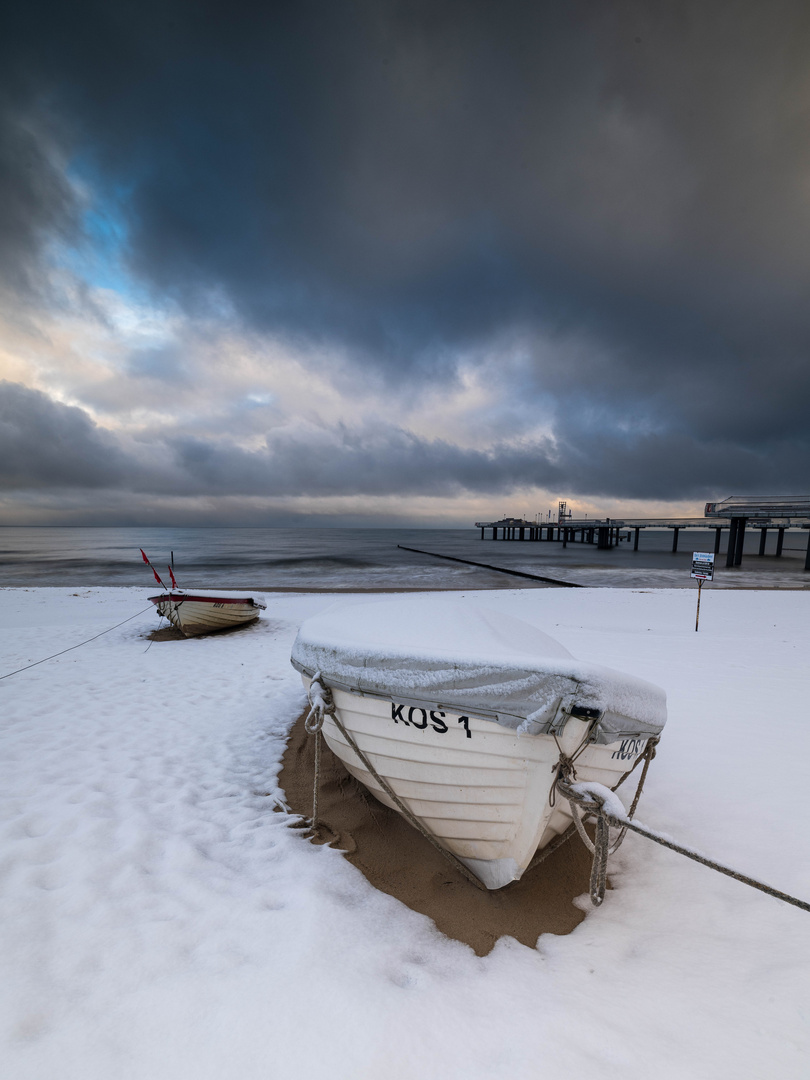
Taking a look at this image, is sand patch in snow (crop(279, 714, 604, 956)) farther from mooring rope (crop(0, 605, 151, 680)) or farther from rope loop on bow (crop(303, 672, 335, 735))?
mooring rope (crop(0, 605, 151, 680))

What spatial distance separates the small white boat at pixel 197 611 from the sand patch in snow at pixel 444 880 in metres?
6.63

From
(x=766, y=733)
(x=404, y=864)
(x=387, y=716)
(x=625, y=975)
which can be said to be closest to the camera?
(x=625, y=975)

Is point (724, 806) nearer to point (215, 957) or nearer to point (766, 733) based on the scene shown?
point (766, 733)

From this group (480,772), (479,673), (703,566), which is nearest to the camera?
(479,673)

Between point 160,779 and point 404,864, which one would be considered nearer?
point 404,864

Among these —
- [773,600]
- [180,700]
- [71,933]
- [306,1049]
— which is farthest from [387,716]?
[773,600]

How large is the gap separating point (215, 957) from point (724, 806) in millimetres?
4174

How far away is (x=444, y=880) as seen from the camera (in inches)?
124

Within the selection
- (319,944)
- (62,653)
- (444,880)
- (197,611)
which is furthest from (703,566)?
(62,653)

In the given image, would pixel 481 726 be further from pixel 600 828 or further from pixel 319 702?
pixel 319 702

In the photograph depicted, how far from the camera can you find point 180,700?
245 inches

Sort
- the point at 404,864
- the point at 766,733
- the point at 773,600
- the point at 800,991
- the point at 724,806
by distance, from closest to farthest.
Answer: the point at 800,991 → the point at 404,864 → the point at 724,806 → the point at 766,733 → the point at 773,600

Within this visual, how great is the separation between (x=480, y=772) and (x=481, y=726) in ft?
1.05

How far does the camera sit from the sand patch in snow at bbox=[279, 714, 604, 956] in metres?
2.83
